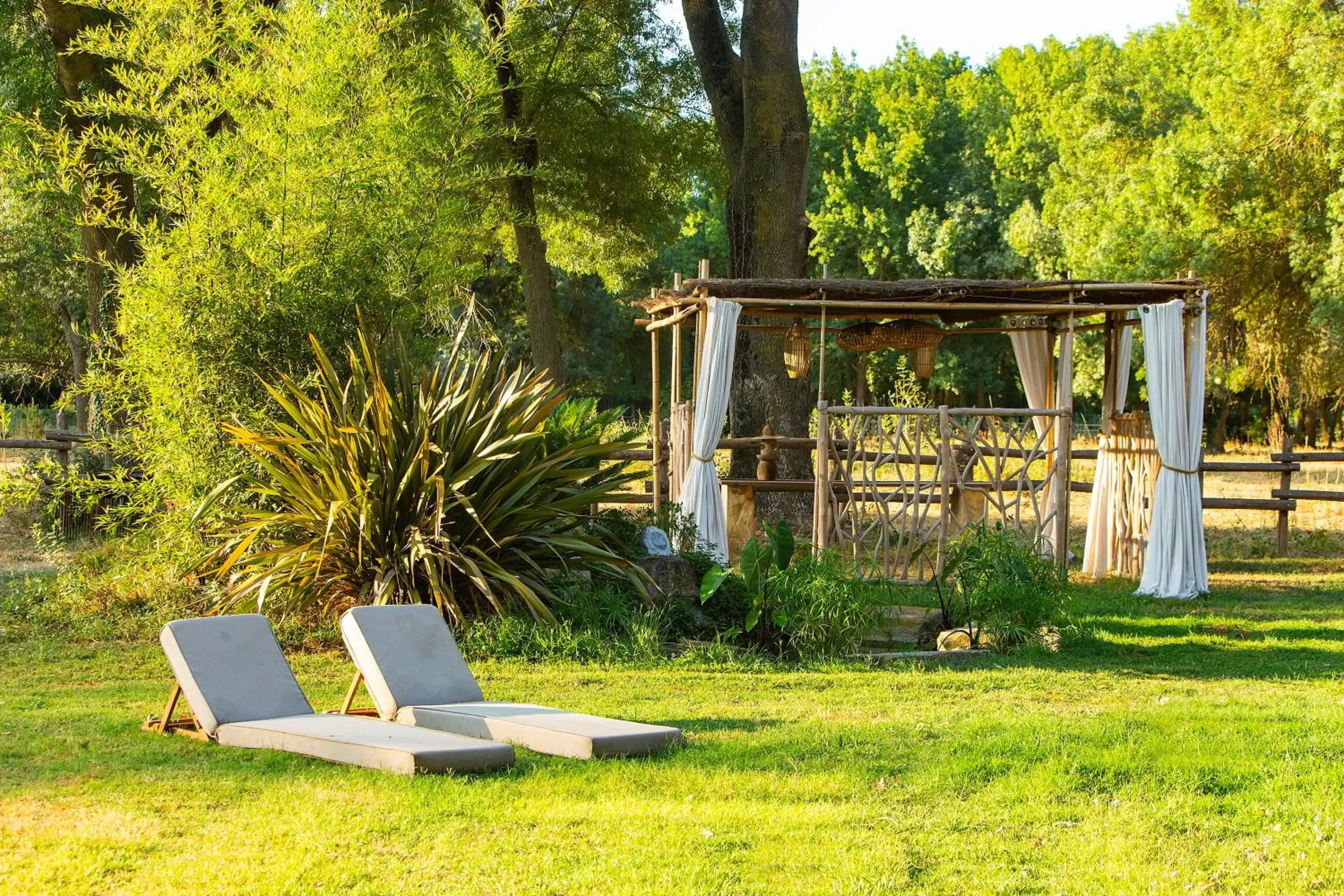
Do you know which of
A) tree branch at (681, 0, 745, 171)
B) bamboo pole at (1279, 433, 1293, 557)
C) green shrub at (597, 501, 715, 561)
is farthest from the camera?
tree branch at (681, 0, 745, 171)

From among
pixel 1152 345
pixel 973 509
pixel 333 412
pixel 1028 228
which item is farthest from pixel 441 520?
pixel 1028 228

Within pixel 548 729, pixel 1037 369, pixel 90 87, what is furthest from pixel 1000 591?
pixel 90 87

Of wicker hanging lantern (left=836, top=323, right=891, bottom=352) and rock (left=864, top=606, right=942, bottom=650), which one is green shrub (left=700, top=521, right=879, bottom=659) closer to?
rock (left=864, top=606, right=942, bottom=650)

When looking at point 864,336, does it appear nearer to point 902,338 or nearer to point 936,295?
point 902,338

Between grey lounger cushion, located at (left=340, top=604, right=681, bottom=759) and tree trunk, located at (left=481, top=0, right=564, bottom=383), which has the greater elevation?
tree trunk, located at (left=481, top=0, right=564, bottom=383)

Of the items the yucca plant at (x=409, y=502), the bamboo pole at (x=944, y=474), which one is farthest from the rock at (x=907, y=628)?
the yucca plant at (x=409, y=502)

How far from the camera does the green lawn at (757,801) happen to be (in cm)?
421

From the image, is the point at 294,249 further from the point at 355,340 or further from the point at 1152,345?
the point at 1152,345

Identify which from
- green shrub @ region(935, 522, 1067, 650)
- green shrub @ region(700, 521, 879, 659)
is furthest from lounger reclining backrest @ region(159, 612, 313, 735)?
green shrub @ region(935, 522, 1067, 650)

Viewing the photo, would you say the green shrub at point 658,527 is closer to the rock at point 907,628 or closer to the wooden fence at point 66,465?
the rock at point 907,628

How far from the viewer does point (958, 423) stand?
12969 millimetres

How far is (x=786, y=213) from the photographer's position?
54.5 ft

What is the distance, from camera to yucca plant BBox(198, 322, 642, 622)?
9055 millimetres

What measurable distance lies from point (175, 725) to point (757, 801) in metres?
2.96
